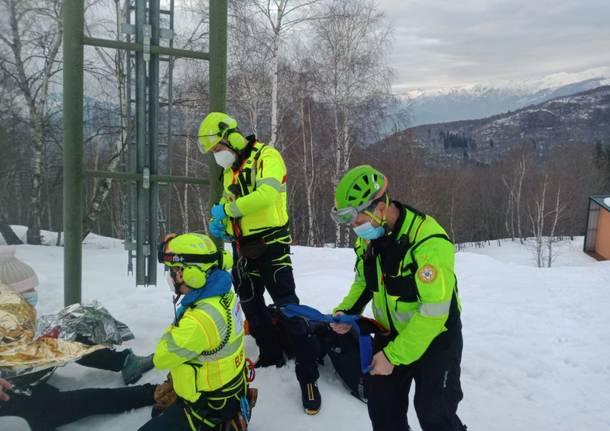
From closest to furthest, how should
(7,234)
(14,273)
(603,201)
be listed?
(14,273)
(7,234)
(603,201)

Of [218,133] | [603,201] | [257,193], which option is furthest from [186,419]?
[603,201]

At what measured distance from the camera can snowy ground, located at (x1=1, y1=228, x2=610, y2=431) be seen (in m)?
3.68

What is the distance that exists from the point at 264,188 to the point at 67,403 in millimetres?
2016

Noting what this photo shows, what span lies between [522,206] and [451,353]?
178 ft

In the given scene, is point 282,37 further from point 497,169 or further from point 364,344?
point 497,169

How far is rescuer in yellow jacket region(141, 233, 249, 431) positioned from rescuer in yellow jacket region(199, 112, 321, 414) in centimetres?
73

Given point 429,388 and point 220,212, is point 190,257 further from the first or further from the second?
point 429,388

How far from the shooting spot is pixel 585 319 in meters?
6.54

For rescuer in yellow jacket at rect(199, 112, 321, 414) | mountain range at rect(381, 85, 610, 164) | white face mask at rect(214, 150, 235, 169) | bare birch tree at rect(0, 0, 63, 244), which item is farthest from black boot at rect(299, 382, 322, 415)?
mountain range at rect(381, 85, 610, 164)

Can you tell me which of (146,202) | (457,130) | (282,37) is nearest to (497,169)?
(282,37)

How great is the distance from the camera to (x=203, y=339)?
273 cm

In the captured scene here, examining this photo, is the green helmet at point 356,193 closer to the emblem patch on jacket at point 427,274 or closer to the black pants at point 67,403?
the emblem patch on jacket at point 427,274

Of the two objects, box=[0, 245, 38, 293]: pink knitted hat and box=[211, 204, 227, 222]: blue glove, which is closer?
box=[0, 245, 38, 293]: pink knitted hat

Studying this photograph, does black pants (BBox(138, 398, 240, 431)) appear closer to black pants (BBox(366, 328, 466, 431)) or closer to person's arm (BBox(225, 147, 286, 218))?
black pants (BBox(366, 328, 466, 431))
